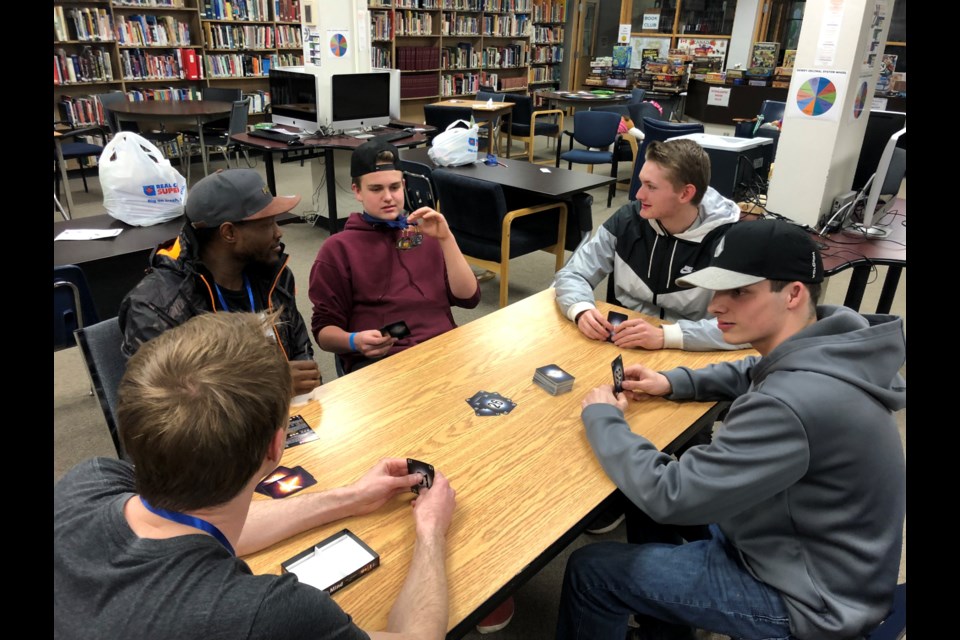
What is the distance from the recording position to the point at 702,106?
9531mm

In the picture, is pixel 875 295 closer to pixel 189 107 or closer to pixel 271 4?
pixel 189 107

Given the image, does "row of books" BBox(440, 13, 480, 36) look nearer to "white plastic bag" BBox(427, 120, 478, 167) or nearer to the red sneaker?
"white plastic bag" BBox(427, 120, 478, 167)

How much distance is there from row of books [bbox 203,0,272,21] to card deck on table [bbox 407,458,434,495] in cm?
746

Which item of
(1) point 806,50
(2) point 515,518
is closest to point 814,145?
(1) point 806,50

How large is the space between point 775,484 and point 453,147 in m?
3.50

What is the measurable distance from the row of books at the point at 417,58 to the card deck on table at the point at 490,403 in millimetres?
7735

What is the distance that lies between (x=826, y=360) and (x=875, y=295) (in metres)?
3.82

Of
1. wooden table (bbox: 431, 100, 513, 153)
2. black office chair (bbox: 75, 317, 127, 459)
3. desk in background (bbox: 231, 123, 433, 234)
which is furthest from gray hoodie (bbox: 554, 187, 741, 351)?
wooden table (bbox: 431, 100, 513, 153)

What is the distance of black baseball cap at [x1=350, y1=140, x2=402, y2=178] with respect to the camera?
209 centimetres

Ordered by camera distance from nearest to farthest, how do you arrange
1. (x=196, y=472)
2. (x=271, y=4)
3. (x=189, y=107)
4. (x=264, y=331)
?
(x=196, y=472) < (x=264, y=331) < (x=189, y=107) < (x=271, y=4)

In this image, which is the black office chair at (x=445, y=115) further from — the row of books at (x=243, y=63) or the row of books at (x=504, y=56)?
the row of books at (x=504, y=56)

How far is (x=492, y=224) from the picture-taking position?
3516mm

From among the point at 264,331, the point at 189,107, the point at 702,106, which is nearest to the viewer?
the point at 264,331

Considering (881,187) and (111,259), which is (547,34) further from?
(111,259)
